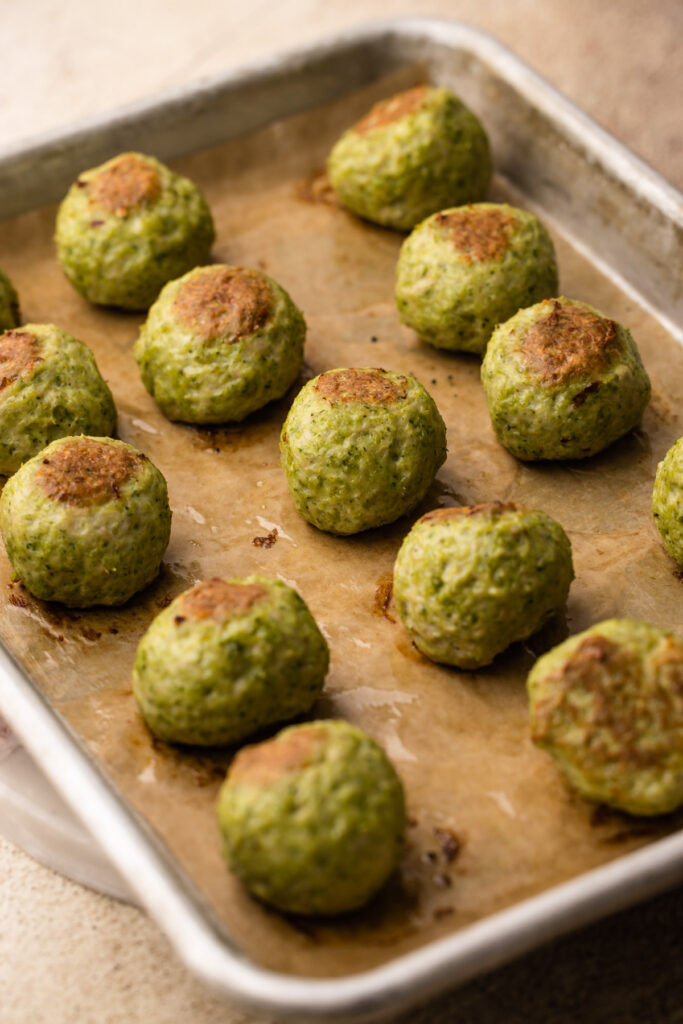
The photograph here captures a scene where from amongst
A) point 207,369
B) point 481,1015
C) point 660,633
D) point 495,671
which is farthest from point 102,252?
point 481,1015

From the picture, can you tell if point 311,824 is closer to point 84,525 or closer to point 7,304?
point 84,525

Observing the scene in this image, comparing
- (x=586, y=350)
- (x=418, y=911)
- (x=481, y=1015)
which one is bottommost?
(x=481, y=1015)

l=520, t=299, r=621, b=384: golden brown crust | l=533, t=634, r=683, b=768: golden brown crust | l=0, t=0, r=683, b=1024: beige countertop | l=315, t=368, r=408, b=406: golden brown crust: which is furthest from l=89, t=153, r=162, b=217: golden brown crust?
l=533, t=634, r=683, b=768: golden brown crust

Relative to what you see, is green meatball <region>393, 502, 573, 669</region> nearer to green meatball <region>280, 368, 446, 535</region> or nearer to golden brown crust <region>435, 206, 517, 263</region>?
green meatball <region>280, 368, 446, 535</region>

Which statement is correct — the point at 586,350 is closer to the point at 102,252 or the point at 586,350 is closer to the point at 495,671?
the point at 495,671

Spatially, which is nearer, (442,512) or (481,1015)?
(481,1015)

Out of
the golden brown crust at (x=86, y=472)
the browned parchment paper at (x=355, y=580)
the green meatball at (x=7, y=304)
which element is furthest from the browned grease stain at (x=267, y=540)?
the green meatball at (x=7, y=304)
